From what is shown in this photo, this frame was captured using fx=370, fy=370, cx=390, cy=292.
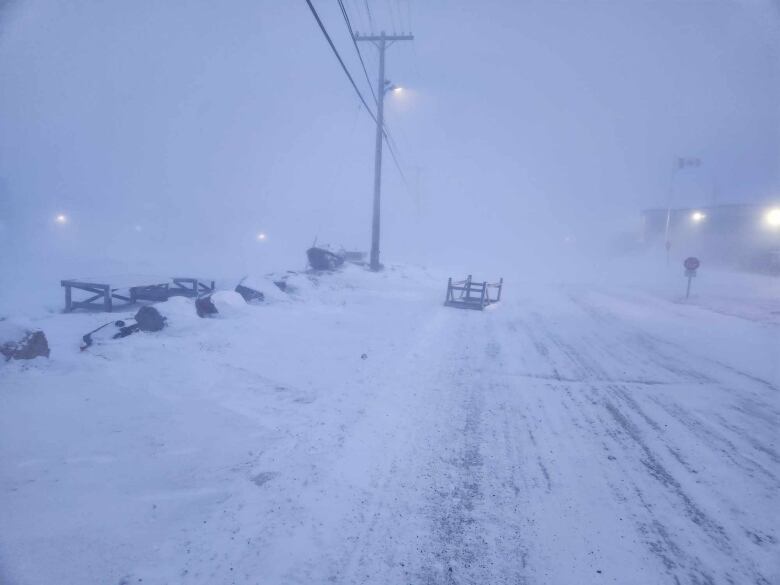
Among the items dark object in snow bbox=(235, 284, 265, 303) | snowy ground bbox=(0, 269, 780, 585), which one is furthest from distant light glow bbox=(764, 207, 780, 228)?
dark object in snow bbox=(235, 284, 265, 303)

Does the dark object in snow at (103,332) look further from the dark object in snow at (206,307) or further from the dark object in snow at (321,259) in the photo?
the dark object in snow at (321,259)

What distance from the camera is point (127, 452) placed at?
4.54 m

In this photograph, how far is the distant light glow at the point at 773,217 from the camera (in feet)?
117

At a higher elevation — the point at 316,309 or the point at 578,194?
the point at 578,194

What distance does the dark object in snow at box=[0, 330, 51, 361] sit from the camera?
6091mm

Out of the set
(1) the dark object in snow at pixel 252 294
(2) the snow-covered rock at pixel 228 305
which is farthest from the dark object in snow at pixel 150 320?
(1) the dark object in snow at pixel 252 294

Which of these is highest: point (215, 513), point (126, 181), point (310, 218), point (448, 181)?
point (448, 181)

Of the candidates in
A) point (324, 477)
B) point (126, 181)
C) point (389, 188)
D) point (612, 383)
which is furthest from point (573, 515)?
point (126, 181)

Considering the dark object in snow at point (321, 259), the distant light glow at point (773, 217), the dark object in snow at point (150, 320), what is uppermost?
the distant light glow at point (773, 217)

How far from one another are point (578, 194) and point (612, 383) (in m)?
105

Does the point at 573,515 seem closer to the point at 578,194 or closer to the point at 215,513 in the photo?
the point at 215,513

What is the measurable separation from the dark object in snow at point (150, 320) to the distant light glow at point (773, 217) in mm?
51095

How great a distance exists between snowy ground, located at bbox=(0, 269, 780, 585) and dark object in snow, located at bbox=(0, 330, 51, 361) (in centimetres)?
21

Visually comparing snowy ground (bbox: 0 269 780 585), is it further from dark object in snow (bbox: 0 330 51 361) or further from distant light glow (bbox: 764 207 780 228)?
distant light glow (bbox: 764 207 780 228)
